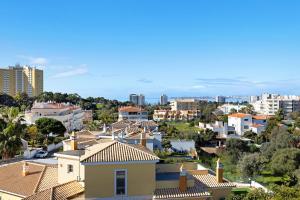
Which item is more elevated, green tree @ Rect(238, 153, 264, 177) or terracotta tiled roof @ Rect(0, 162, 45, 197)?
terracotta tiled roof @ Rect(0, 162, 45, 197)

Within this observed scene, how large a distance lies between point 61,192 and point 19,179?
17.0 ft

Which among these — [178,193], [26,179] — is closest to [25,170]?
[26,179]

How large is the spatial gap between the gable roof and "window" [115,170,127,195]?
441 cm

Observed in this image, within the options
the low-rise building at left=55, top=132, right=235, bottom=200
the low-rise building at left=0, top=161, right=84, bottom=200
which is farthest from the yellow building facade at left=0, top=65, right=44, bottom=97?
the low-rise building at left=55, top=132, right=235, bottom=200

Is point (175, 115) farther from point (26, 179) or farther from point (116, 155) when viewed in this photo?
point (116, 155)

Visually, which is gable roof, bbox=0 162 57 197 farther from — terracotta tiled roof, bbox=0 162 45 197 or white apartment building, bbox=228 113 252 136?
white apartment building, bbox=228 113 252 136

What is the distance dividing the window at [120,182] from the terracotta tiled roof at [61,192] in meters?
1.70

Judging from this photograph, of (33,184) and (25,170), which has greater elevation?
(25,170)

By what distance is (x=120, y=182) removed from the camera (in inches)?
693

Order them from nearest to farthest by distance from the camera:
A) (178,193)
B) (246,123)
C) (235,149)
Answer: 1. (178,193)
2. (235,149)
3. (246,123)

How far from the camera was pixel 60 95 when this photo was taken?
138 metres

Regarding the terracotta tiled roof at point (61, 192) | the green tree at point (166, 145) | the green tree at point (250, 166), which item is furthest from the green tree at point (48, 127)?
the terracotta tiled roof at point (61, 192)

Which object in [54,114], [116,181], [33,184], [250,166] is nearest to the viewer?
[116,181]

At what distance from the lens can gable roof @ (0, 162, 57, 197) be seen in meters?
20.4
